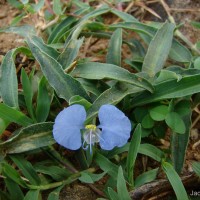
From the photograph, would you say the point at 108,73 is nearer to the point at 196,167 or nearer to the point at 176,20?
the point at 196,167

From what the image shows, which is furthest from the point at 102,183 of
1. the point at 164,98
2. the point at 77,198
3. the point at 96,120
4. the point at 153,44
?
the point at 153,44

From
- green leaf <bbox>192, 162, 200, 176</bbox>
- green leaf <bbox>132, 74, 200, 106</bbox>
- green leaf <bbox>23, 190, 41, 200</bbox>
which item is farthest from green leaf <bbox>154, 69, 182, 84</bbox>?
green leaf <bbox>23, 190, 41, 200</bbox>

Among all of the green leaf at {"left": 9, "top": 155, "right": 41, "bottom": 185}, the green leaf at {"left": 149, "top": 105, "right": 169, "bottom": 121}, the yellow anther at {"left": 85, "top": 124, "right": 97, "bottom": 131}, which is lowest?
the green leaf at {"left": 9, "top": 155, "right": 41, "bottom": 185}

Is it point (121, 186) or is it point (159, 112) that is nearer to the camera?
point (121, 186)

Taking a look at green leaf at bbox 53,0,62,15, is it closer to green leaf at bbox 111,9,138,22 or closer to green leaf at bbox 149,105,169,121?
green leaf at bbox 111,9,138,22

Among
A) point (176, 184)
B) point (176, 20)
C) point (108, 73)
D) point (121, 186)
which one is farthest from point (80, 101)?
point (176, 20)
